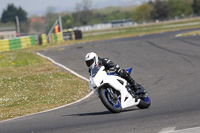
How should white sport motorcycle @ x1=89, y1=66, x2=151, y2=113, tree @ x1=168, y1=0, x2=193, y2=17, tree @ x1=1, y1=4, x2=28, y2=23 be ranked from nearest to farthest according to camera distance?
white sport motorcycle @ x1=89, y1=66, x2=151, y2=113 → tree @ x1=168, y1=0, x2=193, y2=17 → tree @ x1=1, y1=4, x2=28, y2=23

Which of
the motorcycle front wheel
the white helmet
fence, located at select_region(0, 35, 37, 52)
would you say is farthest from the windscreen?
fence, located at select_region(0, 35, 37, 52)

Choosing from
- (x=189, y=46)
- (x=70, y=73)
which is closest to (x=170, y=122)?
(x=70, y=73)

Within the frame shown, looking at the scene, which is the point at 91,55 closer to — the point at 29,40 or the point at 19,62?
the point at 19,62

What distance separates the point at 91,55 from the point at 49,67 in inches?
501

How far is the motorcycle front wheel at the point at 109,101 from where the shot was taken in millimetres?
7871

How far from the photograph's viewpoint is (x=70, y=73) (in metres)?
18.5

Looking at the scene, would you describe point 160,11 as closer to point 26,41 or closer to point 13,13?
point 13,13

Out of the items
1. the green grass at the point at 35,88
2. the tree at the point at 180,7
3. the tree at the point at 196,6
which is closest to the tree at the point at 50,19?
the tree at the point at 180,7

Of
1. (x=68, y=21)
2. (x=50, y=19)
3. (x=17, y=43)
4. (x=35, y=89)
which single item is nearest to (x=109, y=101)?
(x=35, y=89)

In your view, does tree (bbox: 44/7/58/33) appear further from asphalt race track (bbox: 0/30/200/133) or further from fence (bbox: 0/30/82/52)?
asphalt race track (bbox: 0/30/200/133)

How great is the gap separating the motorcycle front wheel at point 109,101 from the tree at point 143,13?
108087 mm

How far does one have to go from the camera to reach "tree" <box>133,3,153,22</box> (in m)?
117

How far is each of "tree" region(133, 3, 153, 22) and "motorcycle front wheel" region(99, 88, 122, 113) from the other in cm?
10809

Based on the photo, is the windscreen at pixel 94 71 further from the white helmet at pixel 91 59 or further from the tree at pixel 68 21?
the tree at pixel 68 21
